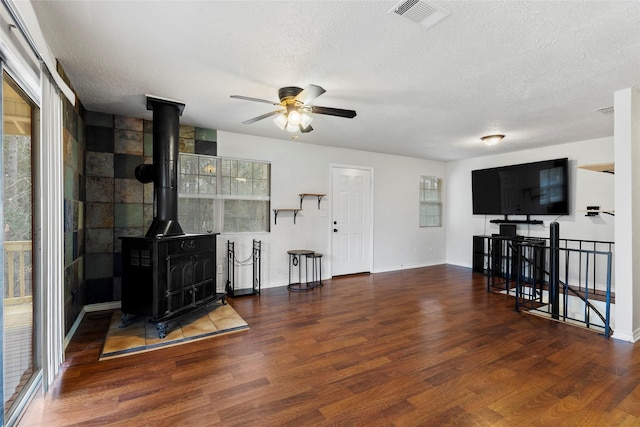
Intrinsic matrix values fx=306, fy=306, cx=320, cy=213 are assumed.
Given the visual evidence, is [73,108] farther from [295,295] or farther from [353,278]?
[353,278]

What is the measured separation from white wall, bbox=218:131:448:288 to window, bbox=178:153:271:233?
0.46 feet

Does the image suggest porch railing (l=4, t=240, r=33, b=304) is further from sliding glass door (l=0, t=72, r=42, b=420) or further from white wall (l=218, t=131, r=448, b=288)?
white wall (l=218, t=131, r=448, b=288)

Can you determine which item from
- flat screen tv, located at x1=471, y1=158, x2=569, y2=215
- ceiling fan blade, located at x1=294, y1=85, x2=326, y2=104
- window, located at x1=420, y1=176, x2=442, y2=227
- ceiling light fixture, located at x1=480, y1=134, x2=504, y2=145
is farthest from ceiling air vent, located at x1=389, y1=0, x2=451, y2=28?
window, located at x1=420, y1=176, x2=442, y2=227

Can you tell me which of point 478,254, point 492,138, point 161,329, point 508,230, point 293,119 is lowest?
point 161,329

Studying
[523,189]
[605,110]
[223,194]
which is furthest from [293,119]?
[523,189]

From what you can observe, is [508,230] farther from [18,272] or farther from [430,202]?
[18,272]

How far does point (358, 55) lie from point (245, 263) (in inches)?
139

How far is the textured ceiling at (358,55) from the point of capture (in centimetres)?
189

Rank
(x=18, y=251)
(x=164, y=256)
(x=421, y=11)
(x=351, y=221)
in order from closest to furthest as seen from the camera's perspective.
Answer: (x=421, y=11)
(x=18, y=251)
(x=164, y=256)
(x=351, y=221)

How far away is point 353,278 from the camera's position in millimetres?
5730

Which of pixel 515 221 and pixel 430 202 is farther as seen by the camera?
pixel 430 202

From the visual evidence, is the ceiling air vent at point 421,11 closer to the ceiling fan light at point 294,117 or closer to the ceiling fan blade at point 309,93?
the ceiling fan blade at point 309,93

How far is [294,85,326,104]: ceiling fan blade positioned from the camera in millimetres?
2469

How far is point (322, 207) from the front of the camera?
560 cm
